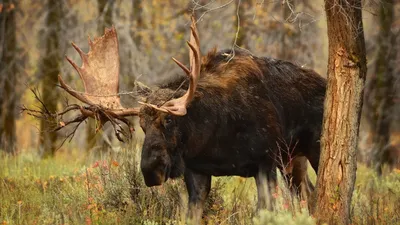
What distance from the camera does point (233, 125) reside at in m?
8.31

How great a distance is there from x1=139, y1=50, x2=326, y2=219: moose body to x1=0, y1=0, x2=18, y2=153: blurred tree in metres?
8.13

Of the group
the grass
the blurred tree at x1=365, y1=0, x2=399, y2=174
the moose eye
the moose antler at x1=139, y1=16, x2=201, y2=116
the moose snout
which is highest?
the blurred tree at x1=365, y1=0, x2=399, y2=174

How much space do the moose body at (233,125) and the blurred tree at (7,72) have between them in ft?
26.7

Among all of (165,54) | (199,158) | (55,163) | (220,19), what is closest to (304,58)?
(220,19)

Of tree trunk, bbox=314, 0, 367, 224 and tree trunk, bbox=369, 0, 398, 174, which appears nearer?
tree trunk, bbox=314, 0, 367, 224

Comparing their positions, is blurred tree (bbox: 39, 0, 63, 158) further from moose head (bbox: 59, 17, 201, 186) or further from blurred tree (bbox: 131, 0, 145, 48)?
moose head (bbox: 59, 17, 201, 186)

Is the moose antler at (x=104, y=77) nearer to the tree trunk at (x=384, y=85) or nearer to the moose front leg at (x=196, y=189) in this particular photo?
the moose front leg at (x=196, y=189)

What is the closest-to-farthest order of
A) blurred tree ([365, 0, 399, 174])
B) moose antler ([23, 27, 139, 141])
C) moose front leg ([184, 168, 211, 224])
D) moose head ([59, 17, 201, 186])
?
moose head ([59, 17, 201, 186]), moose antler ([23, 27, 139, 141]), moose front leg ([184, 168, 211, 224]), blurred tree ([365, 0, 399, 174])

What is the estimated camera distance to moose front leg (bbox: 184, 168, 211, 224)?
27.4 feet

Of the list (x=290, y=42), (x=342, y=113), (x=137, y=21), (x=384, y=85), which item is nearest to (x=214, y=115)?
(x=342, y=113)

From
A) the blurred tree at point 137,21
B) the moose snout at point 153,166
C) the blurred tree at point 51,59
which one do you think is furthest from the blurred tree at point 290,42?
the moose snout at point 153,166

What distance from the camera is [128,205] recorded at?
8047mm

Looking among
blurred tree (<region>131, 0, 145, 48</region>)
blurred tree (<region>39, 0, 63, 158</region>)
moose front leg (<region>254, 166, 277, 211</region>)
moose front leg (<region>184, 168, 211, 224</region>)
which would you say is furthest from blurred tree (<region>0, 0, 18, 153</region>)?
moose front leg (<region>254, 166, 277, 211</region>)

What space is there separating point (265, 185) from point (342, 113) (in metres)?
1.43
